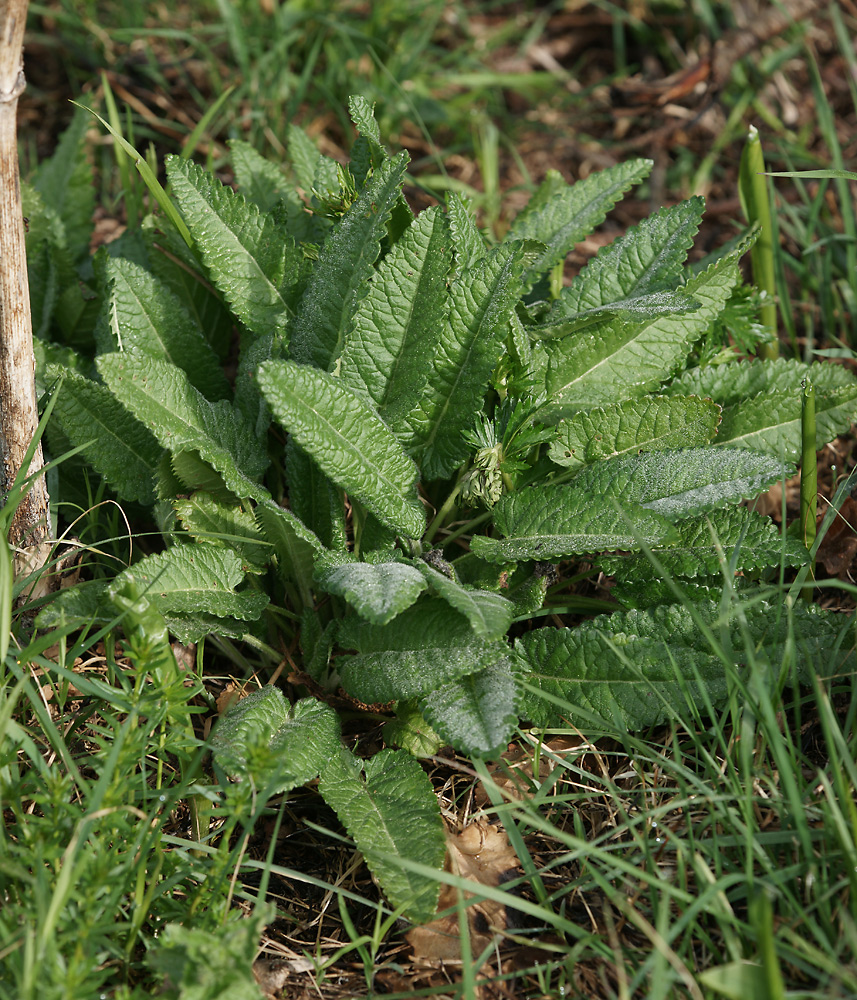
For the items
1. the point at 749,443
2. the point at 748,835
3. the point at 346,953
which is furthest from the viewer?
the point at 749,443

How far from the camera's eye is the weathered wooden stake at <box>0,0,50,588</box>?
1474mm

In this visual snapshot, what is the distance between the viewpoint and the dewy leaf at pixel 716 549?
1.77 metres

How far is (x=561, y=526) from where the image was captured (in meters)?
1.76

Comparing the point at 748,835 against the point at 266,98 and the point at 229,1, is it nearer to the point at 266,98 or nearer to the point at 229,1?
the point at 266,98

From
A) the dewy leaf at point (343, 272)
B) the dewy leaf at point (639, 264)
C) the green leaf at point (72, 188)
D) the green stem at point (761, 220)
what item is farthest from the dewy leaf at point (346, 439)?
the green leaf at point (72, 188)

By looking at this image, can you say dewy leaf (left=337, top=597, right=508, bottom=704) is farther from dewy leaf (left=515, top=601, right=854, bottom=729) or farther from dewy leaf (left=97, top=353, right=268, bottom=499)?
dewy leaf (left=97, top=353, right=268, bottom=499)

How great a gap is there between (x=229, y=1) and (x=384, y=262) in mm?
1954

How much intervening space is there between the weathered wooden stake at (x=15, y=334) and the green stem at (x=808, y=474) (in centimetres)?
154

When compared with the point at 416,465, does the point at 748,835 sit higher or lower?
lower

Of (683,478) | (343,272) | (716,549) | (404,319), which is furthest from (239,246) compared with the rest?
(716,549)

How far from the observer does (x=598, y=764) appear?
1.82 meters

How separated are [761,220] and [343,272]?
3.99 ft

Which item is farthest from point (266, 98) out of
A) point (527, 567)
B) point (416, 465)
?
point (527, 567)

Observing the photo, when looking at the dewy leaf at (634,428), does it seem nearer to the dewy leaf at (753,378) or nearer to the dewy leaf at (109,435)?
the dewy leaf at (753,378)
